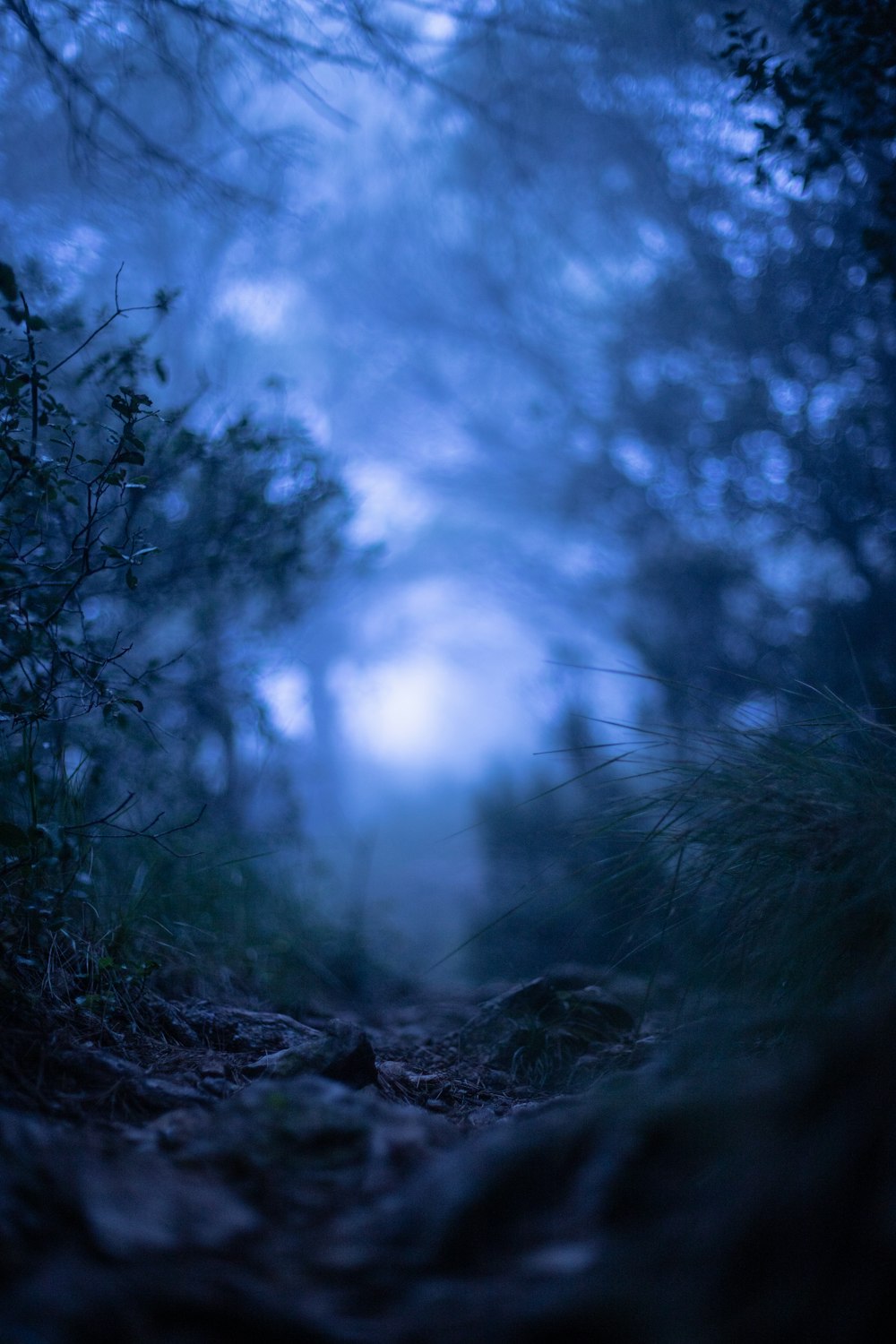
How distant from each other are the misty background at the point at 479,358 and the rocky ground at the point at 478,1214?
27.6 inches

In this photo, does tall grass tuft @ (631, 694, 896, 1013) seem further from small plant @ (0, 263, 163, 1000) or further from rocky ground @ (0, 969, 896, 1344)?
small plant @ (0, 263, 163, 1000)

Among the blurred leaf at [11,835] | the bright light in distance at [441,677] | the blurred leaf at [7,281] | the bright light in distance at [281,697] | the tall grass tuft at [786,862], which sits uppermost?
the bright light in distance at [441,677]

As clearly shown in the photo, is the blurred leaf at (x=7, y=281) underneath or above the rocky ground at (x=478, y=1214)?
above

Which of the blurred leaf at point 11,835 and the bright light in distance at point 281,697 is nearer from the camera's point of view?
the blurred leaf at point 11,835

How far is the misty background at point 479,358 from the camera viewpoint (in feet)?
9.77

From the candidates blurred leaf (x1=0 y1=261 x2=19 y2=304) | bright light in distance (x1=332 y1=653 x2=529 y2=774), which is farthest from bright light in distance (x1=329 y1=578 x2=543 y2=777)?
blurred leaf (x1=0 y1=261 x2=19 y2=304)

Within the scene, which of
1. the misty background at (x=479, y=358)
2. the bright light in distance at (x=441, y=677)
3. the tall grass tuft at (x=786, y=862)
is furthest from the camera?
the bright light in distance at (x=441, y=677)

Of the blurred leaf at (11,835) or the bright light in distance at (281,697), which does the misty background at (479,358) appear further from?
the blurred leaf at (11,835)

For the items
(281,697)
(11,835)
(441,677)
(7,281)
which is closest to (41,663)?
(11,835)

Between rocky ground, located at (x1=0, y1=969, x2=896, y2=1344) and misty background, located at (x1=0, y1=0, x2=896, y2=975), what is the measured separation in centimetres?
70

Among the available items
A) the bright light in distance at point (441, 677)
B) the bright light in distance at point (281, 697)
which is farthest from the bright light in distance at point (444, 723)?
the bright light in distance at point (281, 697)

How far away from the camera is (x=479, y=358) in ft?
26.6

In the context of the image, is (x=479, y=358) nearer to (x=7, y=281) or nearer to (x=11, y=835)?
(x=7, y=281)

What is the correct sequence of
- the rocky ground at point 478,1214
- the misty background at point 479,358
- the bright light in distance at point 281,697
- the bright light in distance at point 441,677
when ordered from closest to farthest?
the rocky ground at point 478,1214, the misty background at point 479,358, the bright light in distance at point 281,697, the bright light in distance at point 441,677
